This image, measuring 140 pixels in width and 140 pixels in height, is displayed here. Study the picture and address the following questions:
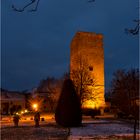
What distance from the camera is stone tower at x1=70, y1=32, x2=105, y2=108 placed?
45.0 metres

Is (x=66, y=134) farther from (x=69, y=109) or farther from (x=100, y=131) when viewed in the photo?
(x=69, y=109)

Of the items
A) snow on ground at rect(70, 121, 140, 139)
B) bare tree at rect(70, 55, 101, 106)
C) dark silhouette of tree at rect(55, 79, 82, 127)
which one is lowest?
snow on ground at rect(70, 121, 140, 139)

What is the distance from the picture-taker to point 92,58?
152ft

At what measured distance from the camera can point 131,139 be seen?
1498 cm

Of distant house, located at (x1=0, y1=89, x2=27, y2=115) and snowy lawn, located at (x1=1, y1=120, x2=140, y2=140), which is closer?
snowy lawn, located at (x1=1, y1=120, x2=140, y2=140)

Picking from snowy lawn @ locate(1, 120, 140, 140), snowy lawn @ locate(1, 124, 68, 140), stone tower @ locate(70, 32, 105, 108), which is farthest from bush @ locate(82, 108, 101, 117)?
snowy lawn @ locate(1, 124, 68, 140)

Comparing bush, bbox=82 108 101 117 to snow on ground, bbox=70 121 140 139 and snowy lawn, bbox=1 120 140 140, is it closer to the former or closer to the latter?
snow on ground, bbox=70 121 140 139

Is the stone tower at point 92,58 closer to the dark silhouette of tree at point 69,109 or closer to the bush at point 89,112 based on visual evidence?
the bush at point 89,112

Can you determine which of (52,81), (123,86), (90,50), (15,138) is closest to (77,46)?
(90,50)

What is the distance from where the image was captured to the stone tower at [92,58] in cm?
4502

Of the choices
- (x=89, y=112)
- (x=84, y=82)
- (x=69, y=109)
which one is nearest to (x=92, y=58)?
(x=84, y=82)

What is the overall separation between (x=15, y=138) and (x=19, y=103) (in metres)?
46.3

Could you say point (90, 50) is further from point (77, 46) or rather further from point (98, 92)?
point (98, 92)

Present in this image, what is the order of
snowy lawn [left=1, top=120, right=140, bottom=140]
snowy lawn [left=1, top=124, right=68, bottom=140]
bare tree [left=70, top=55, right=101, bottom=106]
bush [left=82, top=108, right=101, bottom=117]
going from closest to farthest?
snowy lawn [left=1, top=120, right=140, bottom=140] < snowy lawn [left=1, top=124, right=68, bottom=140] < bare tree [left=70, top=55, right=101, bottom=106] < bush [left=82, top=108, right=101, bottom=117]
